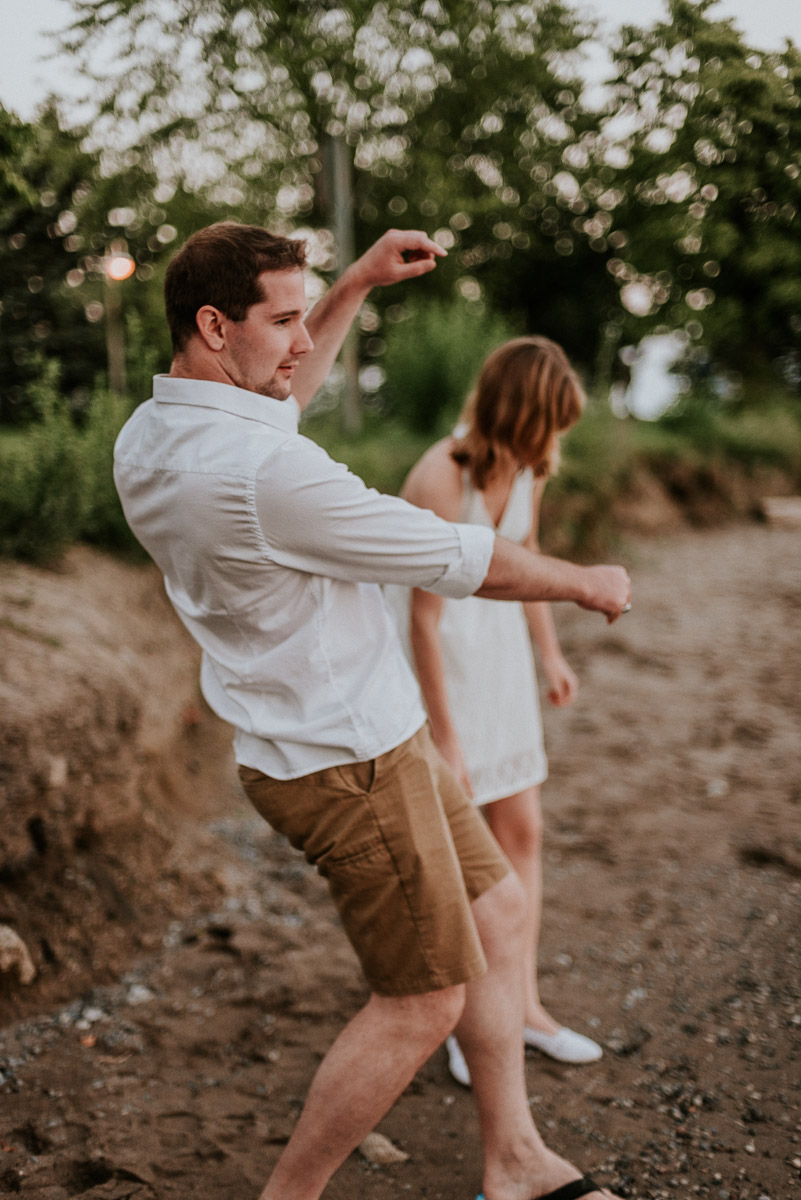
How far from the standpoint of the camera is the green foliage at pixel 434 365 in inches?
329

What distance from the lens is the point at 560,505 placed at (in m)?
8.44

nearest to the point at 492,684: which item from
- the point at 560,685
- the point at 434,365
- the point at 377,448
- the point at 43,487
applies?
the point at 560,685

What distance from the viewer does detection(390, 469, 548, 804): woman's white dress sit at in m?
2.51

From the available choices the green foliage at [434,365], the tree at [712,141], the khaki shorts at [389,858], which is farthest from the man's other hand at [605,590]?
the green foliage at [434,365]

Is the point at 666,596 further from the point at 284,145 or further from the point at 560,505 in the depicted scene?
the point at 284,145

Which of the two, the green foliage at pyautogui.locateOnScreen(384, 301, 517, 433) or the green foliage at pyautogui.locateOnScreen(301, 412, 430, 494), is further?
the green foliage at pyautogui.locateOnScreen(384, 301, 517, 433)

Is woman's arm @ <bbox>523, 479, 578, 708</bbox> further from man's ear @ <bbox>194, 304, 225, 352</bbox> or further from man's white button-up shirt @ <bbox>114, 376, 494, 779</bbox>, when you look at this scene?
man's ear @ <bbox>194, 304, 225, 352</bbox>

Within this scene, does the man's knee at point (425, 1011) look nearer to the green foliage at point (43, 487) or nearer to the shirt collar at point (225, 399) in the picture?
the shirt collar at point (225, 399)

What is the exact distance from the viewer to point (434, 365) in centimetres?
852

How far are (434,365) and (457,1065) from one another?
6.95m

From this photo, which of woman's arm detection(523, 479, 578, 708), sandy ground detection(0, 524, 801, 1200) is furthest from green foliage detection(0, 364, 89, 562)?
woman's arm detection(523, 479, 578, 708)

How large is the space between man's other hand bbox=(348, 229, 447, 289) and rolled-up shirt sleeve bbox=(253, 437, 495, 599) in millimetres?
712

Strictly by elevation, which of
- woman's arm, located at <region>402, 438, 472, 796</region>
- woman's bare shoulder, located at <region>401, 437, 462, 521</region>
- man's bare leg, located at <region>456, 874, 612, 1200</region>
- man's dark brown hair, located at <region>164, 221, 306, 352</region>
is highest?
man's dark brown hair, located at <region>164, 221, 306, 352</region>

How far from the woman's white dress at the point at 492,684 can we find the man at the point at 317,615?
0.64 m
